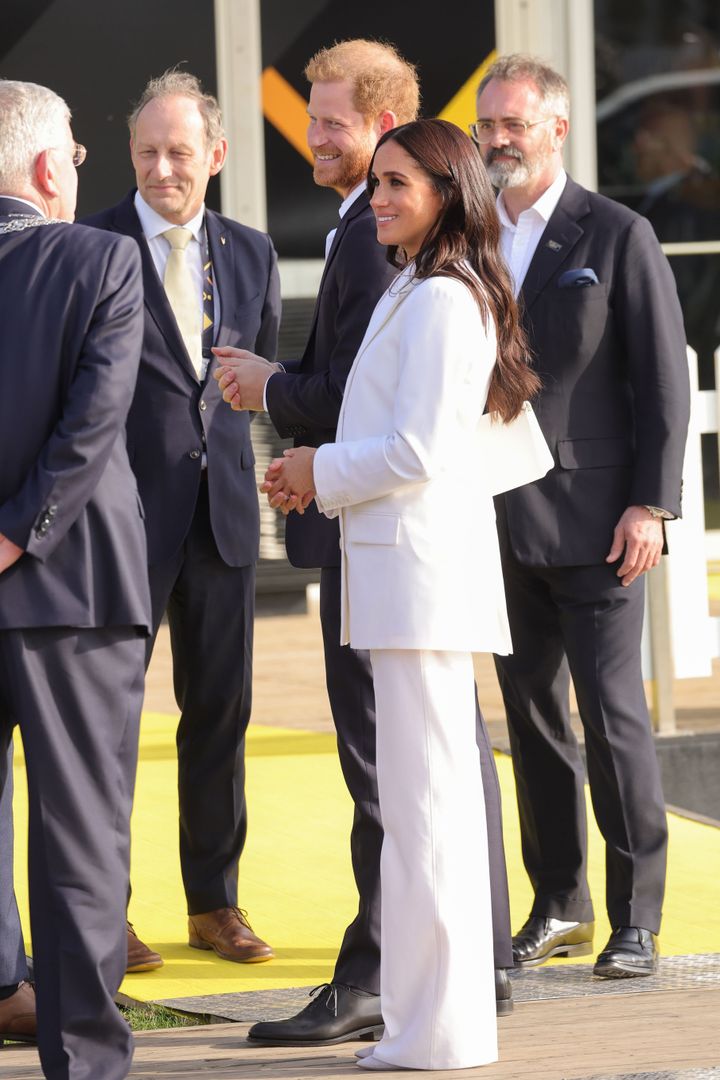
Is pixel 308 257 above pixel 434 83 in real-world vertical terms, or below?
below

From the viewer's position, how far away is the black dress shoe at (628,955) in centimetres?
379

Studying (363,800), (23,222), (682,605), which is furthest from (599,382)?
(682,605)

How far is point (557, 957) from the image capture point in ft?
13.4

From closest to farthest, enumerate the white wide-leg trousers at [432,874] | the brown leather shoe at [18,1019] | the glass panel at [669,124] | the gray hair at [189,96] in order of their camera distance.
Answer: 1. the white wide-leg trousers at [432,874]
2. the brown leather shoe at [18,1019]
3. the gray hair at [189,96]
4. the glass panel at [669,124]

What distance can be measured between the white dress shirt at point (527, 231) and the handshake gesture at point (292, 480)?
97 cm

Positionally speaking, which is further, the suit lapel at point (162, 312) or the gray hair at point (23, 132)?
the suit lapel at point (162, 312)

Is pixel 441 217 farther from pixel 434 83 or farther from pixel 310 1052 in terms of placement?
Result: pixel 434 83

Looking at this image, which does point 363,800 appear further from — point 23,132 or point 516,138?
A: point 516,138

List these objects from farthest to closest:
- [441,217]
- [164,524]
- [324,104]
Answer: [164,524] < [324,104] < [441,217]

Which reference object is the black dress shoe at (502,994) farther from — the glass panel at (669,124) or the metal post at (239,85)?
the glass panel at (669,124)

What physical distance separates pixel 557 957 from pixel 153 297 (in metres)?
1.76

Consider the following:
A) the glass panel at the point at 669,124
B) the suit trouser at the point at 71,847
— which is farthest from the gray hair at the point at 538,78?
the glass panel at the point at 669,124

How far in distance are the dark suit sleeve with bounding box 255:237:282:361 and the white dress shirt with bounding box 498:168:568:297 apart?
585 mm

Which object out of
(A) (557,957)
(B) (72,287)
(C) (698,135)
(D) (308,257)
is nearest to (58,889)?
(B) (72,287)
